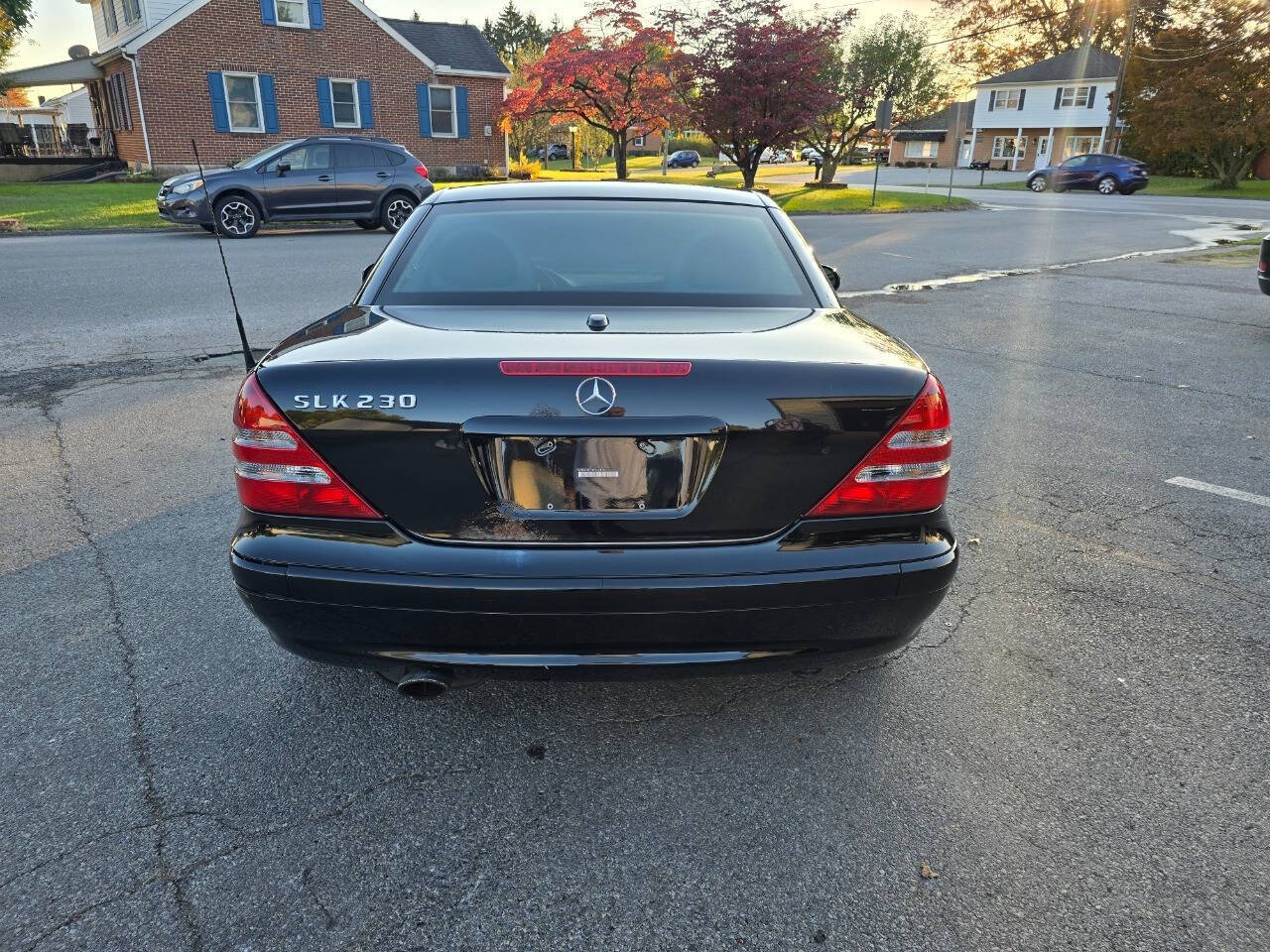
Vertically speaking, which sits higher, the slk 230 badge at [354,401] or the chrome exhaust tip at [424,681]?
the slk 230 badge at [354,401]

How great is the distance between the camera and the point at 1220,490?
4.48m

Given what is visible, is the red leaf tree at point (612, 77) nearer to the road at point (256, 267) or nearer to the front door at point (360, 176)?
the road at point (256, 267)

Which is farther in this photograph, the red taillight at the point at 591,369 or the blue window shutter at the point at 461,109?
the blue window shutter at the point at 461,109

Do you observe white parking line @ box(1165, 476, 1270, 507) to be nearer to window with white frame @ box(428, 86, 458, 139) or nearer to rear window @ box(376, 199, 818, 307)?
rear window @ box(376, 199, 818, 307)

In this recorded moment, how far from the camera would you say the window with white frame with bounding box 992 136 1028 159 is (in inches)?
2397

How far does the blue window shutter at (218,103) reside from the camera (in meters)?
24.0

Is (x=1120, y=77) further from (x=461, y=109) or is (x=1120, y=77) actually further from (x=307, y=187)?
(x=307, y=187)

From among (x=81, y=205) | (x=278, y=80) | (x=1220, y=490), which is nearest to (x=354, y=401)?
(x=1220, y=490)

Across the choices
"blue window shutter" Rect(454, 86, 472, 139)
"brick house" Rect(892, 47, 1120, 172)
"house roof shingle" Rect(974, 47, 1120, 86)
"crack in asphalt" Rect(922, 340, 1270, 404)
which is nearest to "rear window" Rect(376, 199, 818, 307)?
"crack in asphalt" Rect(922, 340, 1270, 404)

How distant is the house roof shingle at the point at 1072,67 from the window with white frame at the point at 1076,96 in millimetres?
648

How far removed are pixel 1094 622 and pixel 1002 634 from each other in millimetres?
383

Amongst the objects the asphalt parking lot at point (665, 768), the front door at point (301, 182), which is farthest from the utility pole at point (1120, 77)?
the asphalt parking lot at point (665, 768)

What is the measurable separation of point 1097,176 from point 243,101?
32910 mm

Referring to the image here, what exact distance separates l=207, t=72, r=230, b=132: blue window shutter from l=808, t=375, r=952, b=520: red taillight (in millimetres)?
27081
